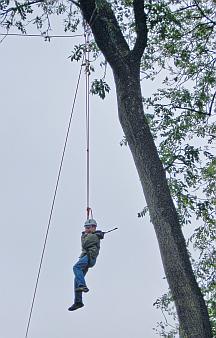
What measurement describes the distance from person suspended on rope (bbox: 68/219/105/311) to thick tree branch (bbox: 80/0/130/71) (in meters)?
1.76

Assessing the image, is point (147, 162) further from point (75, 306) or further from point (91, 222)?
point (75, 306)

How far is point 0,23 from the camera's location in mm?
7801

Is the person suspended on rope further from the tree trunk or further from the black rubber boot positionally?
the tree trunk

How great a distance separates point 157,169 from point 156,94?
4375 millimetres

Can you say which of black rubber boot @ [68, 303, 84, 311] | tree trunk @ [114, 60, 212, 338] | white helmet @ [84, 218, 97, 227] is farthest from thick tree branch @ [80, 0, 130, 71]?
black rubber boot @ [68, 303, 84, 311]

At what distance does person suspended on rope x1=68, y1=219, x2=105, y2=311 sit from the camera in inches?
268

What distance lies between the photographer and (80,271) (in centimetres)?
693

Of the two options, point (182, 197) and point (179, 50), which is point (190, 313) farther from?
point (179, 50)

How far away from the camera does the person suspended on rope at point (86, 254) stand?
6.81 m

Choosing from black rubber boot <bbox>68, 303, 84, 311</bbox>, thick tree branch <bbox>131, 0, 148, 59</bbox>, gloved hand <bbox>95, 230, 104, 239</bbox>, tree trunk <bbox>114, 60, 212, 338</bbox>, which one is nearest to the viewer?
tree trunk <bbox>114, 60, 212, 338</bbox>

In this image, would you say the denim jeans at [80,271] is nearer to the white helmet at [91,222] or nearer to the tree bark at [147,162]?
the white helmet at [91,222]

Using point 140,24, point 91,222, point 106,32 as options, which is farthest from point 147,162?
point 140,24

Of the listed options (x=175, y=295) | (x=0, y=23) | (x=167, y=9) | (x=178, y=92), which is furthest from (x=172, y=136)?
(x=175, y=295)

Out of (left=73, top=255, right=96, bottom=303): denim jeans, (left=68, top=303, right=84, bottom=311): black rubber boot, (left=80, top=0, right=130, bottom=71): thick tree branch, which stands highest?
(left=80, top=0, right=130, bottom=71): thick tree branch
